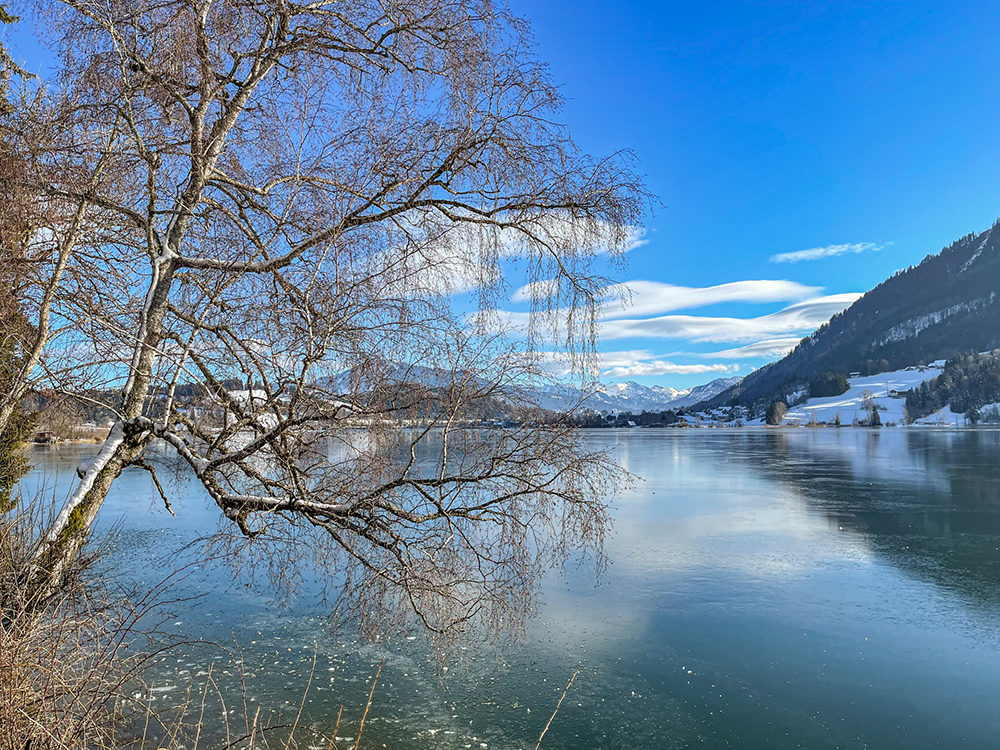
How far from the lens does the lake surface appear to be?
6012mm

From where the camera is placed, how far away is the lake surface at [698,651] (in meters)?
6.01

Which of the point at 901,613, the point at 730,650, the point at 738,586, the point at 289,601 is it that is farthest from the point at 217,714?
the point at 901,613

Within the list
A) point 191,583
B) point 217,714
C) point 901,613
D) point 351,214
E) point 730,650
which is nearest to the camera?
point 351,214

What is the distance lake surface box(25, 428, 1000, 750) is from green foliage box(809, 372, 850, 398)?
487 feet

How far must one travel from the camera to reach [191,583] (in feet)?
34.3

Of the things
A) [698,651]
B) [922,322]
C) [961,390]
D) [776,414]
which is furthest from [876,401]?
[698,651]

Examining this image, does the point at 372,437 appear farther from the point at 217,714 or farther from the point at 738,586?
the point at 738,586

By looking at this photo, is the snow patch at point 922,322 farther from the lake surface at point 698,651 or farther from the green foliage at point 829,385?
the lake surface at point 698,651

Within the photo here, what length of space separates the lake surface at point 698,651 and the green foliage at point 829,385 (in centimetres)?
14841

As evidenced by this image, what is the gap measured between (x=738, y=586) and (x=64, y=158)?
10.5 meters

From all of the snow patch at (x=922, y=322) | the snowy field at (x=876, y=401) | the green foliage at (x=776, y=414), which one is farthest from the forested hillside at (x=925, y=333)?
the green foliage at (x=776, y=414)

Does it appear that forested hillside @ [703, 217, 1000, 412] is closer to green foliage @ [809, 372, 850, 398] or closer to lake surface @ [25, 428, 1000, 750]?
green foliage @ [809, 372, 850, 398]

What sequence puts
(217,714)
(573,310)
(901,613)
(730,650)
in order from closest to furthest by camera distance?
(573,310)
(217,714)
(730,650)
(901,613)

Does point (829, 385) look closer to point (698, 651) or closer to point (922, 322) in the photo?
point (922, 322)
